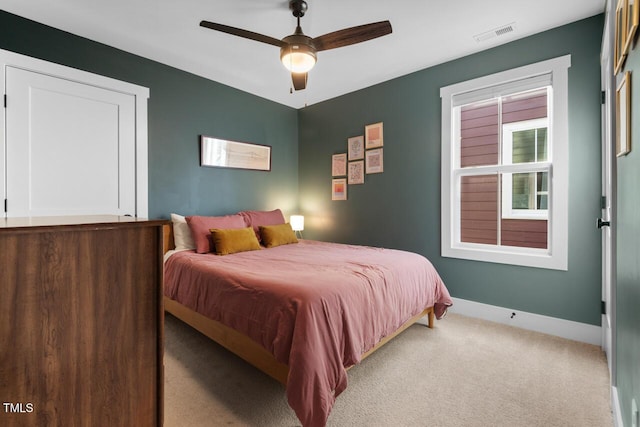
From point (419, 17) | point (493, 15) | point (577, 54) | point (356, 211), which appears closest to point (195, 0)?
point (419, 17)

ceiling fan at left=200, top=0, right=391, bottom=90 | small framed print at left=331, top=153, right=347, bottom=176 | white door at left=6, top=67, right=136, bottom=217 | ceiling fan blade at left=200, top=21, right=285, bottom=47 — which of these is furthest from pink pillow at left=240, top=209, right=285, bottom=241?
ceiling fan blade at left=200, top=21, right=285, bottom=47

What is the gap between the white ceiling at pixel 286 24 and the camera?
239cm

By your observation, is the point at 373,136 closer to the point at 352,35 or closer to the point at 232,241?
the point at 352,35

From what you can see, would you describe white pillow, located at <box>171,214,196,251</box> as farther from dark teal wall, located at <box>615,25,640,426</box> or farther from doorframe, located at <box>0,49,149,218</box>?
dark teal wall, located at <box>615,25,640,426</box>

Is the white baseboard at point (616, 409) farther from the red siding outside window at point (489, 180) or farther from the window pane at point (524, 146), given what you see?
the window pane at point (524, 146)

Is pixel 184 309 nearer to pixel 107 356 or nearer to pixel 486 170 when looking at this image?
pixel 107 356

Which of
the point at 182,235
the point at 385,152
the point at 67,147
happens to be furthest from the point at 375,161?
the point at 67,147

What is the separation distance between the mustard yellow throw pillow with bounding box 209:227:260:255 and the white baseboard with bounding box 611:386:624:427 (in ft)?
9.57

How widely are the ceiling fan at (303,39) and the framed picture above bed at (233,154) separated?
180 cm

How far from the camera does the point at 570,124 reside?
2623 mm

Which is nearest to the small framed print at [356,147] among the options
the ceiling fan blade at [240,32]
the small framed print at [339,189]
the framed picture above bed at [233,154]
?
the small framed print at [339,189]

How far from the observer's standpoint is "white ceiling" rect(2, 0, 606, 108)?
2.39 meters

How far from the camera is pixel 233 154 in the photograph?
4047 mm

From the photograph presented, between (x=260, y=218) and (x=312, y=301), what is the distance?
2.41 m
